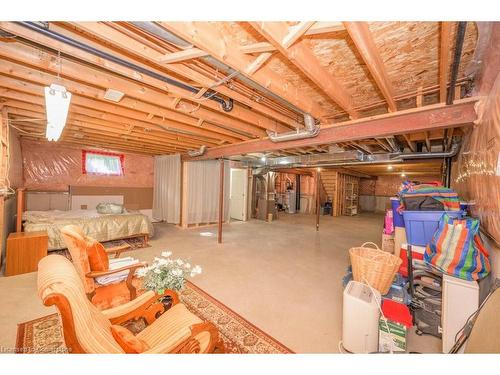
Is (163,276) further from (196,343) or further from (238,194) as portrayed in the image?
(238,194)

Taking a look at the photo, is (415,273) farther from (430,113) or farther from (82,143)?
(82,143)

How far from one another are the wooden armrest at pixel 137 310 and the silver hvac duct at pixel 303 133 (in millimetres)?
2748

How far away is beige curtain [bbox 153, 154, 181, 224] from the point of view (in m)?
6.78

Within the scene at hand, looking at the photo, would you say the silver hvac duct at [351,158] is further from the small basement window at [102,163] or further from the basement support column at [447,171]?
the small basement window at [102,163]

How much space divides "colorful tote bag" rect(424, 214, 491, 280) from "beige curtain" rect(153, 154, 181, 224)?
248 inches

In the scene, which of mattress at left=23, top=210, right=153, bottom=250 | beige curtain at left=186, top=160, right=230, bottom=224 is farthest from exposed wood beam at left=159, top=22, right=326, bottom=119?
beige curtain at left=186, top=160, right=230, bottom=224

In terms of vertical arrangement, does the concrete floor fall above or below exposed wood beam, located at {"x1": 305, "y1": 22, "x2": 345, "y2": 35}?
below

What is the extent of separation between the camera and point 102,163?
652cm

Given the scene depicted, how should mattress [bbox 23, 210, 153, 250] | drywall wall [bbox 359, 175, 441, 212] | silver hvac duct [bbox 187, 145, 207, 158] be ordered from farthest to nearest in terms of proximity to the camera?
drywall wall [bbox 359, 175, 441, 212], silver hvac duct [bbox 187, 145, 207, 158], mattress [bbox 23, 210, 153, 250]

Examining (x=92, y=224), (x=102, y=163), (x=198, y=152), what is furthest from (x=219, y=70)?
(x=102, y=163)

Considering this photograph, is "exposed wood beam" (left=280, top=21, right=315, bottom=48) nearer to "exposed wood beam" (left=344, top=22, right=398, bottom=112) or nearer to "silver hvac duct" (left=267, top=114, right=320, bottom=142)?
"exposed wood beam" (left=344, top=22, right=398, bottom=112)

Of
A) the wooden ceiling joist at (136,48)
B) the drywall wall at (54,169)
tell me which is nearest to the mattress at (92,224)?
the drywall wall at (54,169)
